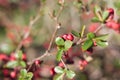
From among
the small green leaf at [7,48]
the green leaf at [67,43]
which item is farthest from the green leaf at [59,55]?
the small green leaf at [7,48]

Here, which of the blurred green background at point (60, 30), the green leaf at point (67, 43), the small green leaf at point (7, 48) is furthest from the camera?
the small green leaf at point (7, 48)

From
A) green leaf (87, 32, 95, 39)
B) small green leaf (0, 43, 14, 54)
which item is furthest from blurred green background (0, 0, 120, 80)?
green leaf (87, 32, 95, 39)

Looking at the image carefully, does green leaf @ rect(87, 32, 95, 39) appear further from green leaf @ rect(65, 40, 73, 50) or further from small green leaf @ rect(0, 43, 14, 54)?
small green leaf @ rect(0, 43, 14, 54)

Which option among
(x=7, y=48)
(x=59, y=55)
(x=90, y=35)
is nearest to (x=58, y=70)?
(x=59, y=55)

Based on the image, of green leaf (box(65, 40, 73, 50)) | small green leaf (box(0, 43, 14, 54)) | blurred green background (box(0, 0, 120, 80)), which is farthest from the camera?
small green leaf (box(0, 43, 14, 54))

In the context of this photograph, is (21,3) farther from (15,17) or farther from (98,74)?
(98,74)

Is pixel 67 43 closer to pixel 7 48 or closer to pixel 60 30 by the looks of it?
pixel 7 48

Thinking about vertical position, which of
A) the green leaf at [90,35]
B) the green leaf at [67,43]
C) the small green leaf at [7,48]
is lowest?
the green leaf at [67,43]

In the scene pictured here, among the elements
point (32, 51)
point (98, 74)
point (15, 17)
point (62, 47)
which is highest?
point (15, 17)

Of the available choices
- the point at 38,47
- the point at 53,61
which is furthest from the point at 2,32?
the point at 53,61

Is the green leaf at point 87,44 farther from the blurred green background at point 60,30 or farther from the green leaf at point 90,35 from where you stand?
the blurred green background at point 60,30

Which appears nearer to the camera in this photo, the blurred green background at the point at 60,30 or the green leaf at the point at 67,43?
the green leaf at the point at 67,43
